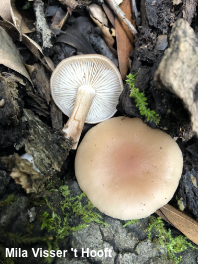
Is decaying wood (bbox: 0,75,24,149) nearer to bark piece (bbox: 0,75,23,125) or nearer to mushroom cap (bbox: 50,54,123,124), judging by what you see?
bark piece (bbox: 0,75,23,125)

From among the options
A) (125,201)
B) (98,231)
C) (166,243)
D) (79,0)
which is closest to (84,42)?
(79,0)

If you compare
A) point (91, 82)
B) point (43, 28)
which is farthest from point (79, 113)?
point (43, 28)

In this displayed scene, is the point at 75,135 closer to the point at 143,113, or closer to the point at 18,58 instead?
the point at 143,113

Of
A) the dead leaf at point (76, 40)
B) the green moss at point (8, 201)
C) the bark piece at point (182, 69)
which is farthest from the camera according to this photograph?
the dead leaf at point (76, 40)

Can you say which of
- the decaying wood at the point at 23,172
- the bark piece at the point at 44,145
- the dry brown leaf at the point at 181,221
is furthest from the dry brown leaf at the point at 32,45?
the dry brown leaf at the point at 181,221

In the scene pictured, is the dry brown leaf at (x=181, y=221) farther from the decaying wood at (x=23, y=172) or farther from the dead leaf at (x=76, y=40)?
the dead leaf at (x=76, y=40)
